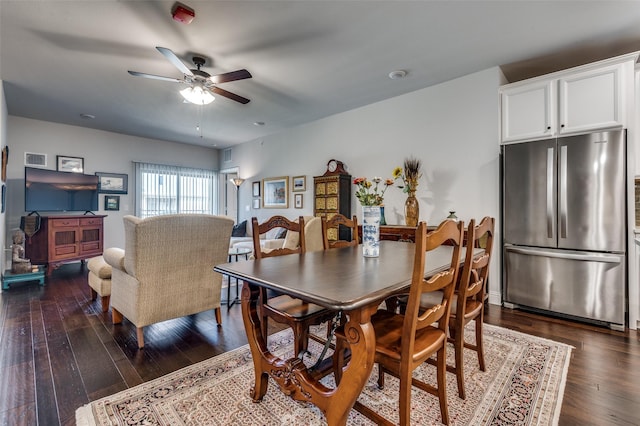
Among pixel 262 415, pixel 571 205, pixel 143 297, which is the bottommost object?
pixel 262 415

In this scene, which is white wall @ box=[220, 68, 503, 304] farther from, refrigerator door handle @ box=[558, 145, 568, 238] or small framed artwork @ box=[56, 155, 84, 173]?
small framed artwork @ box=[56, 155, 84, 173]

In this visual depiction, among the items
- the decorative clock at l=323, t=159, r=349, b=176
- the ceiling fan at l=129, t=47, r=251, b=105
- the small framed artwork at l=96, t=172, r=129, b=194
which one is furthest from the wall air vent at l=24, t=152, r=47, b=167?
the decorative clock at l=323, t=159, r=349, b=176

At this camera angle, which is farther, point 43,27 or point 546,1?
point 43,27

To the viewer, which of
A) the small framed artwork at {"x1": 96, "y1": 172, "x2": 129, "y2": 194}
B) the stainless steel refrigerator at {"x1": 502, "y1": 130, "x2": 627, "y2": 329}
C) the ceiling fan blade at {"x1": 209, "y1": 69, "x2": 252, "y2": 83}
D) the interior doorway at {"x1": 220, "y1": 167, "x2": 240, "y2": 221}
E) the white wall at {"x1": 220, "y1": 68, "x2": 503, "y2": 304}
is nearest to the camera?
the stainless steel refrigerator at {"x1": 502, "y1": 130, "x2": 627, "y2": 329}

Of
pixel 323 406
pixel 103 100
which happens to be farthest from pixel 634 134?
pixel 103 100

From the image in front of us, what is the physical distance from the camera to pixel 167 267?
235 centimetres

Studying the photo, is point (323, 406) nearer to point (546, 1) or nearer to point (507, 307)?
point (507, 307)

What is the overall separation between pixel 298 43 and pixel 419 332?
2730 millimetres

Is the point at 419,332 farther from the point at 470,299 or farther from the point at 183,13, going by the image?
the point at 183,13

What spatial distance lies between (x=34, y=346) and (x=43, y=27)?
2718mm

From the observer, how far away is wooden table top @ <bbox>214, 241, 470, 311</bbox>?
103 centimetres

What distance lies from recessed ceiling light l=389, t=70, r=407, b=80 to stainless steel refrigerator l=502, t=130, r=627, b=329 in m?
1.46

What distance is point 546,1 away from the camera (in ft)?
7.30

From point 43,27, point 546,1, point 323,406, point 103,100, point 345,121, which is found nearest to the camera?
point 323,406
